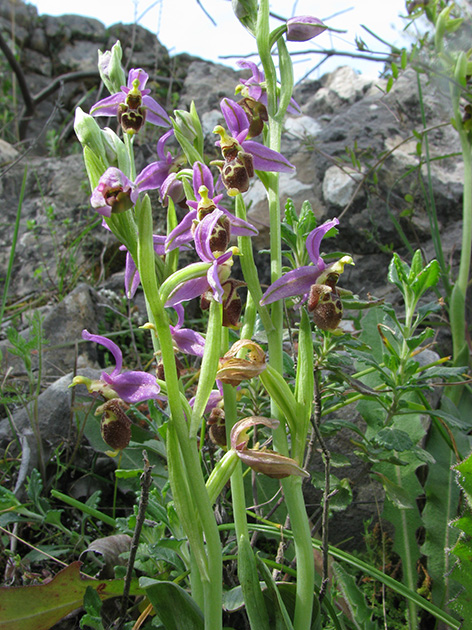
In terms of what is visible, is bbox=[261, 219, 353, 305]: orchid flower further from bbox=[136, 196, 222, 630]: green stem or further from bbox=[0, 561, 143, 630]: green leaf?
bbox=[0, 561, 143, 630]: green leaf

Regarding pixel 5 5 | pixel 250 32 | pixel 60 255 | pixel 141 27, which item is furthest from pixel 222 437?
Result: pixel 5 5

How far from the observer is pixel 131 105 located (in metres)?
1.39

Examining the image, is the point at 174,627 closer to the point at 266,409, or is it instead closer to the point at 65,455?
the point at 266,409

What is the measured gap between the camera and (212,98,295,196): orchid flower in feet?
4.01

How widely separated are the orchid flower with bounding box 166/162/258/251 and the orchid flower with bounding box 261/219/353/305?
5.4 inches

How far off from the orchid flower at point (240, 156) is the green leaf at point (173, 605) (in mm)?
851

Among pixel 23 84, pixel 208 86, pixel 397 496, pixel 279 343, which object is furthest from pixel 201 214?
pixel 23 84

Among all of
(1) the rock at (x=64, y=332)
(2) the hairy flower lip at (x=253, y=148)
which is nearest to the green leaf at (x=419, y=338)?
(2) the hairy flower lip at (x=253, y=148)

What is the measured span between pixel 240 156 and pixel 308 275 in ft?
1.08

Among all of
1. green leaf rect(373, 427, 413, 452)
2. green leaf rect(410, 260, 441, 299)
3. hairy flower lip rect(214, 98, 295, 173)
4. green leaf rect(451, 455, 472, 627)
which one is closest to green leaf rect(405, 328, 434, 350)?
green leaf rect(410, 260, 441, 299)

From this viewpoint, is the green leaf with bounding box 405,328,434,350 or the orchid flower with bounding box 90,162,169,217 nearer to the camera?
the orchid flower with bounding box 90,162,169,217

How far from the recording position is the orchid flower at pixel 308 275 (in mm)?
1150

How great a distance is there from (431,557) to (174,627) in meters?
0.96

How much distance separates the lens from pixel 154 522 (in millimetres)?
1331
